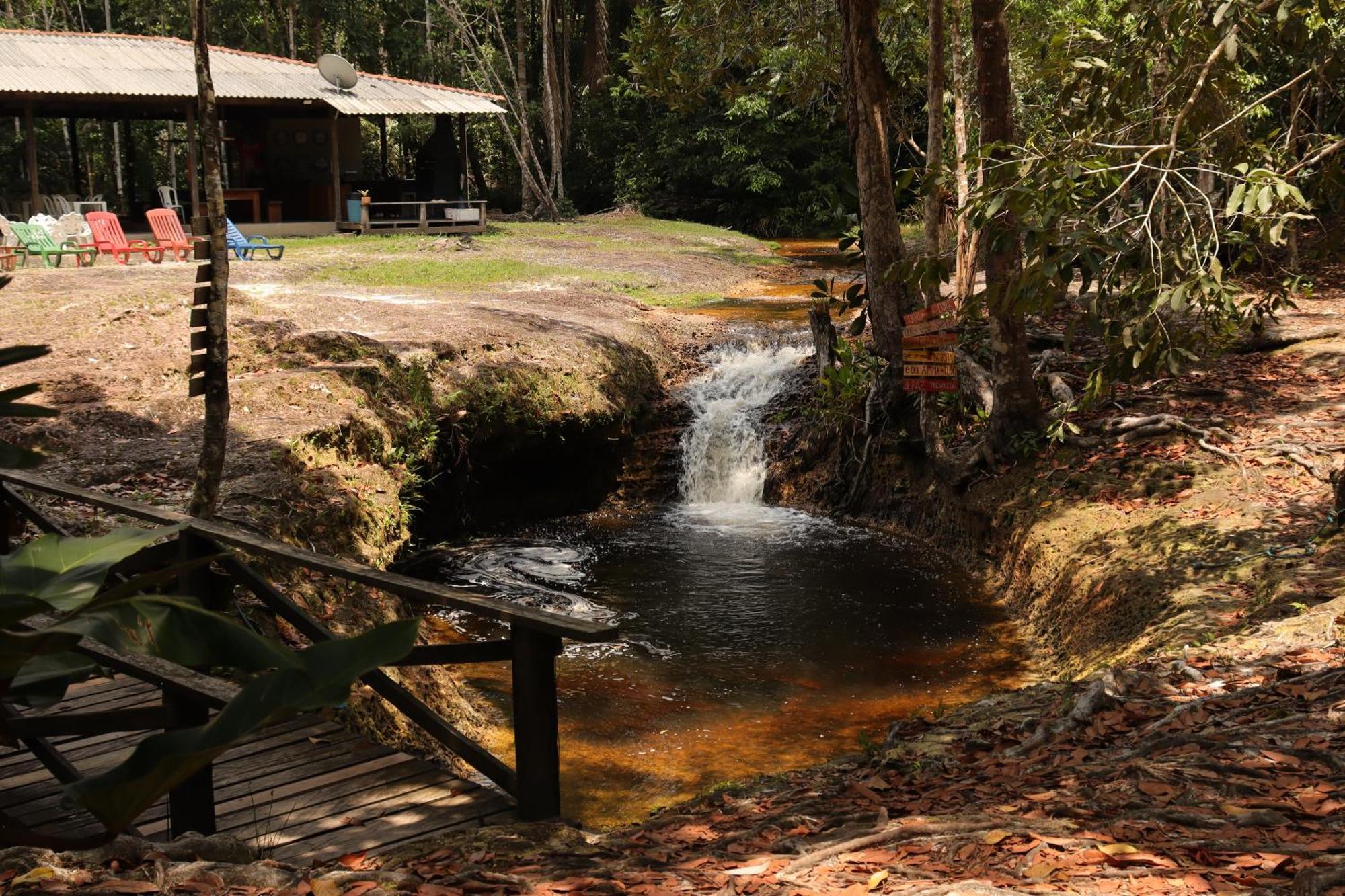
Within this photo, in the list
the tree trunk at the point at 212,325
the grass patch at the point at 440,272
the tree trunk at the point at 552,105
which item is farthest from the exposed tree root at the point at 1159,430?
the tree trunk at the point at 552,105

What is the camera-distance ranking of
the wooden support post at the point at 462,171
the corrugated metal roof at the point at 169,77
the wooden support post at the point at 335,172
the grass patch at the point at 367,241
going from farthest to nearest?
the wooden support post at the point at 462,171
the wooden support post at the point at 335,172
the grass patch at the point at 367,241
the corrugated metal roof at the point at 169,77

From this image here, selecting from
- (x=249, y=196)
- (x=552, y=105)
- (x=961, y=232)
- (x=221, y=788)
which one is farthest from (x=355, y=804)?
(x=552, y=105)

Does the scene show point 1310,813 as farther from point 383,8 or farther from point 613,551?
point 383,8

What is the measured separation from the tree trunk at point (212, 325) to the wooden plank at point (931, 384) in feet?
21.8

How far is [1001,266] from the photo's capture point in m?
11.5

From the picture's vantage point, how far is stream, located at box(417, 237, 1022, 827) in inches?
318

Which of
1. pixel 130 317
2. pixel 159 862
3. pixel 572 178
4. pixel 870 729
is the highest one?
pixel 572 178

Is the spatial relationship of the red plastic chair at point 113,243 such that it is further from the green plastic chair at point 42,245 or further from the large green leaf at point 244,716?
the large green leaf at point 244,716

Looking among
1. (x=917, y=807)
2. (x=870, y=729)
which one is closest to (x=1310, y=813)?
(x=917, y=807)

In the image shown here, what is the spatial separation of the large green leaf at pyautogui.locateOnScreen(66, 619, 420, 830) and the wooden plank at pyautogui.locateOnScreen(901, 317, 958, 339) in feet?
32.0

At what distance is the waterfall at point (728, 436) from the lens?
1534 centimetres

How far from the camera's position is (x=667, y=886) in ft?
12.9

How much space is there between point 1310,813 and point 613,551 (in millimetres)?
9251

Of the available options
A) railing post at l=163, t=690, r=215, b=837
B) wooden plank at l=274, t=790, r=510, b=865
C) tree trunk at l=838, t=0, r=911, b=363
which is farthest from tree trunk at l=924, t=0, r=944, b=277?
railing post at l=163, t=690, r=215, b=837
